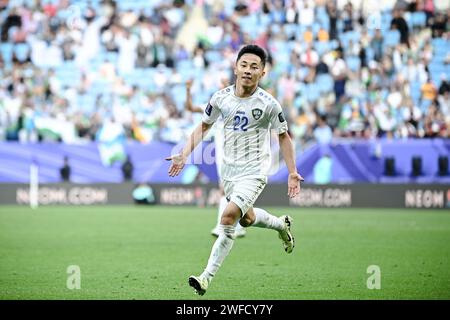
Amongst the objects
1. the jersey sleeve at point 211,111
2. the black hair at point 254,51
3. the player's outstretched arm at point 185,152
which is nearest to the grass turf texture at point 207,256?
the player's outstretched arm at point 185,152

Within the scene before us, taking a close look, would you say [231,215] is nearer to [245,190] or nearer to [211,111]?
[245,190]

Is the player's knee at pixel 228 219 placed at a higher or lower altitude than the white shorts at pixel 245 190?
lower

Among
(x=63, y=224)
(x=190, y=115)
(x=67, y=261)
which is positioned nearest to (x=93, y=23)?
(x=190, y=115)

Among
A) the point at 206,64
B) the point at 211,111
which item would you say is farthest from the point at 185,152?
the point at 206,64

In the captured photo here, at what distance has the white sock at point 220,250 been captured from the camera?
28.2 ft

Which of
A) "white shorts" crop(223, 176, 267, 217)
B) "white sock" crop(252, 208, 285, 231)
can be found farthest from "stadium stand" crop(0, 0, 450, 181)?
"white shorts" crop(223, 176, 267, 217)

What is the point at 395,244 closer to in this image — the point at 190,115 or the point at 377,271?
the point at 377,271

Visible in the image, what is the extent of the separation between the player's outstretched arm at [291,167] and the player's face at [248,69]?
0.65 m

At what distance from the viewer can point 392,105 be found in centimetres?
2411

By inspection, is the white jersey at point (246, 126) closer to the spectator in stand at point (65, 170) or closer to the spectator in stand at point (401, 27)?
the spectator in stand at point (65, 170)

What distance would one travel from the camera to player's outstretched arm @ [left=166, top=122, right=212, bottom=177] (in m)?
8.80

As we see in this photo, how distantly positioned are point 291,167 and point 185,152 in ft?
3.40
